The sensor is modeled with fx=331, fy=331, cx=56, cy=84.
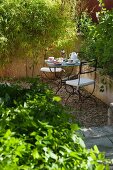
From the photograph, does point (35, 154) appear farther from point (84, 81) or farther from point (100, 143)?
point (84, 81)

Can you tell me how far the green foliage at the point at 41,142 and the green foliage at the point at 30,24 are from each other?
4790 millimetres

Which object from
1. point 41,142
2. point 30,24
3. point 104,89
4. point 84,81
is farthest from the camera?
point 30,24

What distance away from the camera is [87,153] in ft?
4.53

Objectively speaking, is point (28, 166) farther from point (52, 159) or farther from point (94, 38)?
point (94, 38)

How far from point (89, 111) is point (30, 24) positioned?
2.50 metres

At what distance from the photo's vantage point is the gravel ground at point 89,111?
4379mm

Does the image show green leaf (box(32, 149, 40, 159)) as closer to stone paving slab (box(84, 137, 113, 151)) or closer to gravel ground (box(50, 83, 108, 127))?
stone paving slab (box(84, 137, 113, 151))

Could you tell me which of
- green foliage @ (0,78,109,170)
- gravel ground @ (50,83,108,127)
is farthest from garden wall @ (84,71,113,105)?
green foliage @ (0,78,109,170)

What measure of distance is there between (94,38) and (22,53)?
2.21 meters

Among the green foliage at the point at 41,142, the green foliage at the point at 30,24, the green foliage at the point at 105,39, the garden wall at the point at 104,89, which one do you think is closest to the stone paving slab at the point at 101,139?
the green foliage at the point at 41,142

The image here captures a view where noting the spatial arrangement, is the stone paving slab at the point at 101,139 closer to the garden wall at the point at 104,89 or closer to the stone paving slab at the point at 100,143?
the stone paving slab at the point at 100,143

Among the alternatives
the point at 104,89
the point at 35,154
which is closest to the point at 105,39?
the point at 104,89

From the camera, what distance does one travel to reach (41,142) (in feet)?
4.59

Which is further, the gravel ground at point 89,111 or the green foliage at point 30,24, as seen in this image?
the green foliage at point 30,24
